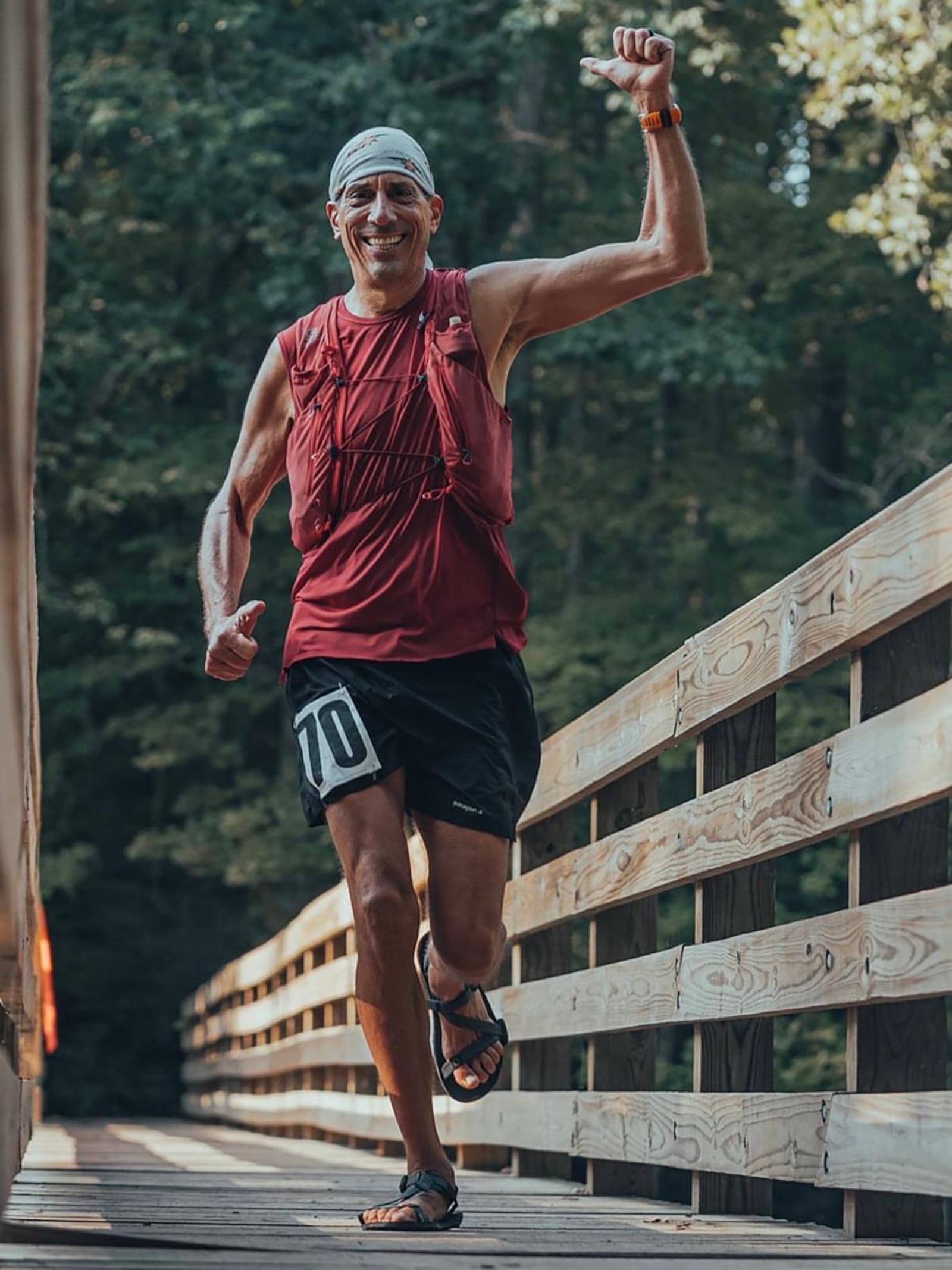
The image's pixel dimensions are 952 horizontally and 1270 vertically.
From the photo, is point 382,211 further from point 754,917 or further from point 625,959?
point 625,959

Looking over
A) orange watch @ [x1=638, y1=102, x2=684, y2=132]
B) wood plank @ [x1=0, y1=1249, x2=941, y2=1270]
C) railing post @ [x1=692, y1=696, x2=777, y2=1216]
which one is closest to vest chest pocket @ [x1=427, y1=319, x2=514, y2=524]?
orange watch @ [x1=638, y1=102, x2=684, y2=132]

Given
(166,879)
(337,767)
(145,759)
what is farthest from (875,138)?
(337,767)

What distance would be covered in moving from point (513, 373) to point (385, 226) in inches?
616

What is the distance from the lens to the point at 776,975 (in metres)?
3.59

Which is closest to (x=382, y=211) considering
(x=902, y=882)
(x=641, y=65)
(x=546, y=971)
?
(x=641, y=65)

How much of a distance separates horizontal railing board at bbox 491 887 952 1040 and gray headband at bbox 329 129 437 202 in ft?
5.38

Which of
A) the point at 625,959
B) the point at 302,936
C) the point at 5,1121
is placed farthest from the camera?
the point at 302,936

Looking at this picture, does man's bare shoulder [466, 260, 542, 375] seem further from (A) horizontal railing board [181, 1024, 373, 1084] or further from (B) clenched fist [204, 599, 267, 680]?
(A) horizontal railing board [181, 1024, 373, 1084]

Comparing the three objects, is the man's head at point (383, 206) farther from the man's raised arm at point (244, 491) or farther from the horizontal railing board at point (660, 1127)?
the horizontal railing board at point (660, 1127)

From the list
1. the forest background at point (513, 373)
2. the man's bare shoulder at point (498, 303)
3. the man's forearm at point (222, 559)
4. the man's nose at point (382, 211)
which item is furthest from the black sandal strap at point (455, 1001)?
the forest background at point (513, 373)

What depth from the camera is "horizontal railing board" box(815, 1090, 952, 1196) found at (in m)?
2.84

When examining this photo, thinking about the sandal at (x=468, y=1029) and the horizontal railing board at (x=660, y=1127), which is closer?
the horizontal railing board at (x=660, y=1127)

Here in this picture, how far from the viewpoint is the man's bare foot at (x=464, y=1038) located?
4148 millimetres

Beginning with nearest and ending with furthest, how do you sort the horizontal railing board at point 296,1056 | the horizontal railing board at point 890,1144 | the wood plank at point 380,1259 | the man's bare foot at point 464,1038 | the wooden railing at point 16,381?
the wooden railing at point 16,381, the wood plank at point 380,1259, the horizontal railing board at point 890,1144, the man's bare foot at point 464,1038, the horizontal railing board at point 296,1056
